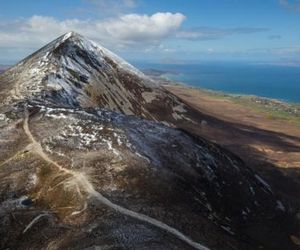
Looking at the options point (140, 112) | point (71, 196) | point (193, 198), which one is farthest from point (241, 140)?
point (71, 196)

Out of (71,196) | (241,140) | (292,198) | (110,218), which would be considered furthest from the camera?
(241,140)

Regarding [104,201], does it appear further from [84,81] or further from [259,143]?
[259,143]

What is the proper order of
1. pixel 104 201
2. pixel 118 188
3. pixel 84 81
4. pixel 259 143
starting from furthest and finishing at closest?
pixel 259 143 < pixel 84 81 < pixel 118 188 < pixel 104 201

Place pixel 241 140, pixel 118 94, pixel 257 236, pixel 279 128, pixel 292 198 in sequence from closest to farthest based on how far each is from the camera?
pixel 257 236
pixel 292 198
pixel 118 94
pixel 241 140
pixel 279 128

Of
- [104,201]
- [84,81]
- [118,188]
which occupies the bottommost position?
[104,201]

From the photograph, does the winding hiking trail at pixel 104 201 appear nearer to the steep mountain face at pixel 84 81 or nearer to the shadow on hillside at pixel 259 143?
the steep mountain face at pixel 84 81

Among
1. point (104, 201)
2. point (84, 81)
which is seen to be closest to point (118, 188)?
point (104, 201)

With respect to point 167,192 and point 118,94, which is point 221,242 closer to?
point 167,192

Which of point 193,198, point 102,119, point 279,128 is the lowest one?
point 279,128

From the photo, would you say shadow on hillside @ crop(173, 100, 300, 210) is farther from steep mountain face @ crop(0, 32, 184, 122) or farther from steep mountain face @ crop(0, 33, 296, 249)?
steep mountain face @ crop(0, 33, 296, 249)
